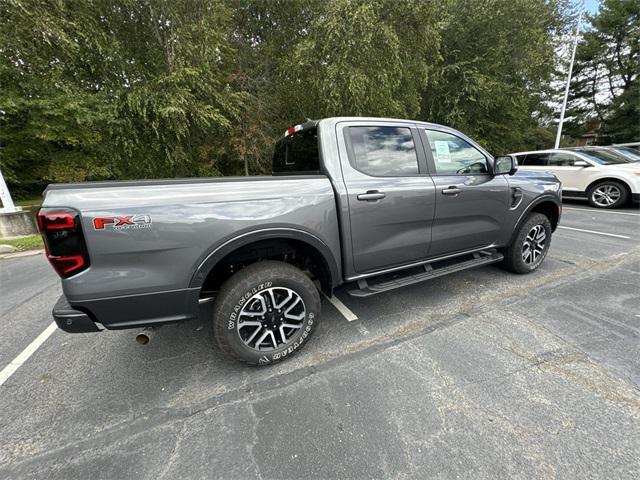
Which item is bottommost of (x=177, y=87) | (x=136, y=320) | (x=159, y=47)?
(x=136, y=320)

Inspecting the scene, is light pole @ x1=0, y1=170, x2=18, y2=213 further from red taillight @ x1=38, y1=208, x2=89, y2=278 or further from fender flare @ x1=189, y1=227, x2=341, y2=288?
fender flare @ x1=189, y1=227, x2=341, y2=288

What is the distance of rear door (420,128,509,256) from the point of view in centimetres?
287

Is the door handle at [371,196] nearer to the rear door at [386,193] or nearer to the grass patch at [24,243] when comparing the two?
the rear door at [386,193]

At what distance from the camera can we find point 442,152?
2.96 metres

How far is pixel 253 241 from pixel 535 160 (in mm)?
10872

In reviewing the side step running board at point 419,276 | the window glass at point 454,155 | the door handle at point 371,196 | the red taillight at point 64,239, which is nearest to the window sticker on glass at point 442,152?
the window glass at point 454,155

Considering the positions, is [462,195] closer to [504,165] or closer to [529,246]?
[504,165]

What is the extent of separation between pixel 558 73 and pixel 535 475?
76.5 feet

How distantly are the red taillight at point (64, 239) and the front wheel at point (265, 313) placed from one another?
0.87 m

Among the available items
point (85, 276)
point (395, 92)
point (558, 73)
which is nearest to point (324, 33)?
point (395, 92)

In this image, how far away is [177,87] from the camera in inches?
314

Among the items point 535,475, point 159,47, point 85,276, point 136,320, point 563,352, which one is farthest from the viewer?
point 159,47

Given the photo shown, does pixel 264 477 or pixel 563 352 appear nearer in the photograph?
pixel 264 477

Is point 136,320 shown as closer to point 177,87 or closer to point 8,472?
point 8,472
